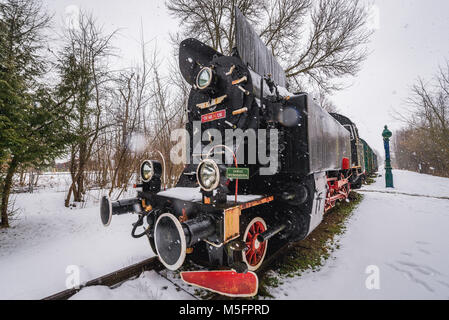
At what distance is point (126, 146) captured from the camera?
291 inches

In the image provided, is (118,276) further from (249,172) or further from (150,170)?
(249,172)

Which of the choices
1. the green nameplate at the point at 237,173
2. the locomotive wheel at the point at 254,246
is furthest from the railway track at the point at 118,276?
the green nameplate at the point at 237,173

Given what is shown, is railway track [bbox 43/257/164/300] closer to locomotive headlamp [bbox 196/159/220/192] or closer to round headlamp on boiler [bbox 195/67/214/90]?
locomotive headlamp [bbox 196/159/220/192]

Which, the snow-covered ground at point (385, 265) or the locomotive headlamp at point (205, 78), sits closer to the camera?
the snow-covered ground at point (385, 265)

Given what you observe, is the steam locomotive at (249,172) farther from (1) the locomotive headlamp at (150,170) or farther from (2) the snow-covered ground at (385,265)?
(2) the snow-covered ground at (385,265)

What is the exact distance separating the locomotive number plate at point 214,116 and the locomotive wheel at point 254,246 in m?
1.61

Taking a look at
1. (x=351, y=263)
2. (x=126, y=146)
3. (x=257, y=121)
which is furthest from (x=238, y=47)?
(x=126, y=146)

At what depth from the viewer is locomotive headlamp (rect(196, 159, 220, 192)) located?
1956 mm

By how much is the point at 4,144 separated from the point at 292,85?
1228cm

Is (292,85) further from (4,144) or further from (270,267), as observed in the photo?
(4,144)

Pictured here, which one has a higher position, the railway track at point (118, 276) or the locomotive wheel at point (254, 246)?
the locomotive wheel at point (254, 246)

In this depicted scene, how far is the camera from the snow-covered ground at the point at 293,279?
252 cm

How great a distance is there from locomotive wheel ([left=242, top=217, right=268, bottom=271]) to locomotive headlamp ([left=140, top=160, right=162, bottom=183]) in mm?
1501

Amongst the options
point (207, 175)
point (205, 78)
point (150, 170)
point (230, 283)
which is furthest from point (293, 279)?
point (205, 78)
